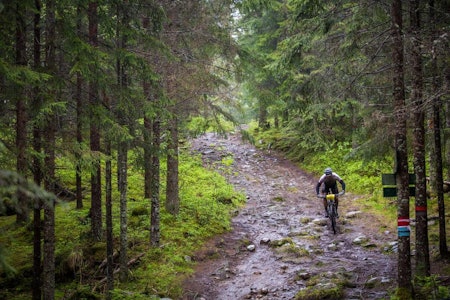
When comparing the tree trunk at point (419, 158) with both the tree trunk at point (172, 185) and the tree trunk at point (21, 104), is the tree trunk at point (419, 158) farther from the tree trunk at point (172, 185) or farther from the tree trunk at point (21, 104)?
the tree trunk at point (172, 185)

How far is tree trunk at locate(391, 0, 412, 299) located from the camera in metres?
7.53

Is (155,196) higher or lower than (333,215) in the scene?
higher

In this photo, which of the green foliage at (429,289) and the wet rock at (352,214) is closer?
the green foliage at (429,289)

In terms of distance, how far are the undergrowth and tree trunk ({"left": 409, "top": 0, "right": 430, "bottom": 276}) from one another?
588 centimetres

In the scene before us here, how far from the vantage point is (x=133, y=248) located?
37.9 feet

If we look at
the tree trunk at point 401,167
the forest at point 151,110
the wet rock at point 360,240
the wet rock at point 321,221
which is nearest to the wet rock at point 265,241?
the forest at point 151,110

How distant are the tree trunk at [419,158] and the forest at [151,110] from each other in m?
0.03

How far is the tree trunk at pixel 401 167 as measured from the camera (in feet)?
24.7

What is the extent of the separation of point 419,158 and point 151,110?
6304 millimetres

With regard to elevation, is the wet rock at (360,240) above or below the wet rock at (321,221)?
below

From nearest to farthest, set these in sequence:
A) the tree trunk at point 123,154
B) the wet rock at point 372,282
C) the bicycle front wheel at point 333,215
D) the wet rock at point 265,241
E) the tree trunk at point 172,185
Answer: the wet rock at point 372,282, the tree trunk at point 123,154, the wet rock at point 265,241, the bicycle front wheel at point 333,215, the tree trunk at point 172,185

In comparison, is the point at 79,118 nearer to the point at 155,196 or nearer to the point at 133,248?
the point at 155,196

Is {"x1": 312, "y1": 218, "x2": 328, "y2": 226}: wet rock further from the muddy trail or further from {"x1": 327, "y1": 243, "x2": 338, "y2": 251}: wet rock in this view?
{"x1": 327, "y1": 243, "x2": 338, "y2": 251}: wet rock

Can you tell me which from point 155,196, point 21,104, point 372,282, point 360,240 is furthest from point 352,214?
point 21,104
